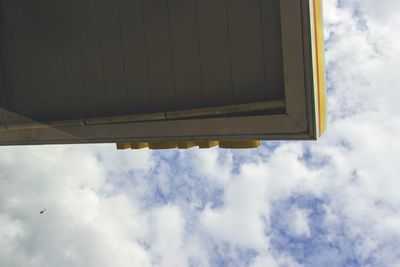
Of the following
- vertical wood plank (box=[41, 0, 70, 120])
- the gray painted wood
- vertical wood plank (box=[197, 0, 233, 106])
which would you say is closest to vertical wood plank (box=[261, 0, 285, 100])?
the gray painted wood

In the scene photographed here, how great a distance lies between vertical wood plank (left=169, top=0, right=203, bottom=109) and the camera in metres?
5.86

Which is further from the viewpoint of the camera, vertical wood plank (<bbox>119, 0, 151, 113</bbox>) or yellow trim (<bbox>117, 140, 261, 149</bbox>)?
vertical wood plank (<bbox>119, 0, 151, 113</bbox>)

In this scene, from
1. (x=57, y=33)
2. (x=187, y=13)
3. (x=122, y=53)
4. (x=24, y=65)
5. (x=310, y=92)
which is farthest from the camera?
(x=24, y=65)

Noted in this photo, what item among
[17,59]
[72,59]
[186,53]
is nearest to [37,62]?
[17,59]

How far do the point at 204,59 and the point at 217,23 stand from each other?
51 centimetres

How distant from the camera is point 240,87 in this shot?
5.54m

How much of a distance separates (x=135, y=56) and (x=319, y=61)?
2744 millimetres

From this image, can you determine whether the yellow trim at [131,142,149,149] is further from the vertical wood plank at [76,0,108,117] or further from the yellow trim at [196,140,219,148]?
the yellow trim at [196,140,219,148]

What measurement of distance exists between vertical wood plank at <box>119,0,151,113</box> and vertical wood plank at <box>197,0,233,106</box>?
3.32 ft

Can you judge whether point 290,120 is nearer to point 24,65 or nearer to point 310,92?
point 310,92

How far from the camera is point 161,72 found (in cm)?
618

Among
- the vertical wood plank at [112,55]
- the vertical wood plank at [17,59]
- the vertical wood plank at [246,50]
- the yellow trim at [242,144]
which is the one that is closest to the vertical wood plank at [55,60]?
the vertical wood plank at [17,59]

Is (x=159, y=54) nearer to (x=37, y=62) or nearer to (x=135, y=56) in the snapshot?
(x=135, y=56)

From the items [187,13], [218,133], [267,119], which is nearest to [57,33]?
[187,13]
